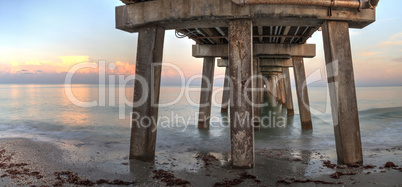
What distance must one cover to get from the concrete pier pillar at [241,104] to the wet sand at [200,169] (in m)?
0.31

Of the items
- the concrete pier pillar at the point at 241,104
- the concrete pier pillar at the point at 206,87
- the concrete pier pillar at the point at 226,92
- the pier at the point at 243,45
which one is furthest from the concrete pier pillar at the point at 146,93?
the concrete pier pillar at the point at 226,92

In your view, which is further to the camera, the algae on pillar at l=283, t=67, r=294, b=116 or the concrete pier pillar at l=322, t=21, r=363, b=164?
the algae on pillar at l=283, t=67, r=294, b=116

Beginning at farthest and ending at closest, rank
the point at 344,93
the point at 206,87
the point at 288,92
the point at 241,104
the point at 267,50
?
1. the point at 288,92
2. the point at 206,87
3. the point at 267,50
4. the point at 344,93
5. the point at 241,104

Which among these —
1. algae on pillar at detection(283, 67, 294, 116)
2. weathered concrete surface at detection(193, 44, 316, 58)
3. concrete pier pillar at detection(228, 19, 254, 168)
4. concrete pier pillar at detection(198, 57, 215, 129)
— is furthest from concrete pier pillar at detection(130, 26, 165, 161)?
algae on pillar at detection(283, 67, 294, 116)

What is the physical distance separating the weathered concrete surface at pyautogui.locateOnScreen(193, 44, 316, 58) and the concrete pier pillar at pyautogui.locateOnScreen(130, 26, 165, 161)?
5.66m

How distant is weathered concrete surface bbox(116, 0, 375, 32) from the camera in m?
5.61

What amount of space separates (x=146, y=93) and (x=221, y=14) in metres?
2.30

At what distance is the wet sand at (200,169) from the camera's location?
191 inches

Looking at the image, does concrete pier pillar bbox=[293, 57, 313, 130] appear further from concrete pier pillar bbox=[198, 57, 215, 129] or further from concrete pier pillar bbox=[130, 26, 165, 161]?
concrete pier pillar bbox=[130, 26, 165, 161]

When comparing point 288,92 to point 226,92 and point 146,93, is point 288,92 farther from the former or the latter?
point 146,93

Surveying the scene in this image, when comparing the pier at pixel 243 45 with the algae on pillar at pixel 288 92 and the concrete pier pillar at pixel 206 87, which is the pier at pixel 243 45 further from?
the algae on pillar at pixel 288 92

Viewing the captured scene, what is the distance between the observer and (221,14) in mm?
5660

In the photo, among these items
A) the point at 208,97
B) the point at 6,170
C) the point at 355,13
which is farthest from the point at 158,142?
the point at 355,13

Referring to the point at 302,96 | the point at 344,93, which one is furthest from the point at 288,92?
the point at 344,93
